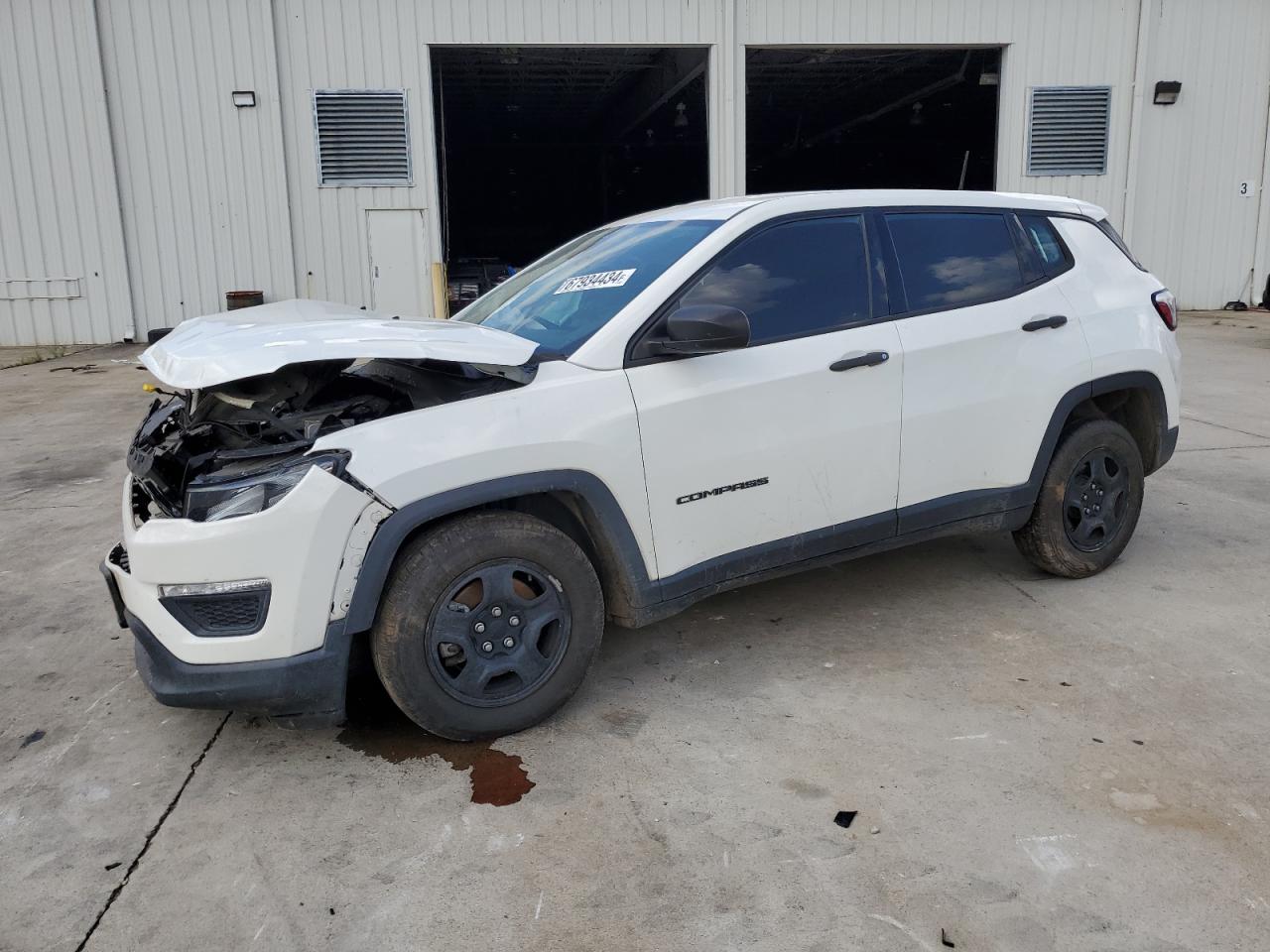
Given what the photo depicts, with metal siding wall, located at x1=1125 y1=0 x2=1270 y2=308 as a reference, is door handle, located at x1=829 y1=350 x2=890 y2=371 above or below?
below

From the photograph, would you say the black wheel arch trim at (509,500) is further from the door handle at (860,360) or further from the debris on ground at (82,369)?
the debris on ground at (82,369)

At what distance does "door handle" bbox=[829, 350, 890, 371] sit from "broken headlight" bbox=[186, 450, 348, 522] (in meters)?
1.82

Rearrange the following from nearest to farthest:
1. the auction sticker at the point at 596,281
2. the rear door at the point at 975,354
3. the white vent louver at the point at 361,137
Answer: the auction sticker at the point at 596,281 → the rear door at the point at 975,354 → the white vent louver at the point at 361,137

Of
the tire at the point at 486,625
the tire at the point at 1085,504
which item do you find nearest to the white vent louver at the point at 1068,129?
A: the tire at the point at 1085,504

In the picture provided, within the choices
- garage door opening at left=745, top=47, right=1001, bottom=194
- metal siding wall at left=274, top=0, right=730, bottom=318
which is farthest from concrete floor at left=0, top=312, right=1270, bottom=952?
metal siding wall at left=274, top=0, right=730, bottom=318

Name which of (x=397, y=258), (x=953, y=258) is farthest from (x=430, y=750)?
(x=397, y=258)

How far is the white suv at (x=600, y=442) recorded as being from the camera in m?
2.96

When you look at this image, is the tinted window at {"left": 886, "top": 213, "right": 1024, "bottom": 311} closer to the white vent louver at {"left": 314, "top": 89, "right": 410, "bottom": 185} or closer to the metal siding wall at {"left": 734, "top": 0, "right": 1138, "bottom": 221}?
the metal siding wall at {"left": 734, "top": 0, "right": 1138, "bottom": 221}

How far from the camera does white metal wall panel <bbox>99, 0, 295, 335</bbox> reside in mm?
14922

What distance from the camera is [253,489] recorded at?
2922 mm

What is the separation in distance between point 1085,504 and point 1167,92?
16329 mm

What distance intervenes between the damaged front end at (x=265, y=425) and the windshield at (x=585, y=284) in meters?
0.43

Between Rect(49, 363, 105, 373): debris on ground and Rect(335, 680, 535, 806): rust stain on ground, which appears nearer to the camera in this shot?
Rect(335, 680, 535, 806): rust stain on ground

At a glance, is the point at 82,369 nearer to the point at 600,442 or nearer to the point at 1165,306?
the point at 600,442
